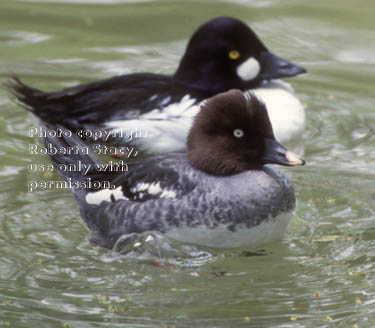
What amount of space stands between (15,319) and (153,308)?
0.71m

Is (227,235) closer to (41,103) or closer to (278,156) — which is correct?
(278,156)

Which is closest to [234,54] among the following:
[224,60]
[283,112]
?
[224,60]

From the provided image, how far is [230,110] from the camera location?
5.25m

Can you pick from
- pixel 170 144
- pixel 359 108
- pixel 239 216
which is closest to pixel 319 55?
pixel 359 108

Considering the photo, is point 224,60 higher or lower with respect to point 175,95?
higher

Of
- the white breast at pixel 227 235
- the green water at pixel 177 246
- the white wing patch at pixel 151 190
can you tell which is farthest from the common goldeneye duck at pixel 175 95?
the white breast at pixel 227 235

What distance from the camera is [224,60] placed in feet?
23.8

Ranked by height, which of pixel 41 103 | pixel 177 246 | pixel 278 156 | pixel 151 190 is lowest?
pixel 177 246

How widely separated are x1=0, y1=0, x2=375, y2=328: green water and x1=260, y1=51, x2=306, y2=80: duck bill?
521 millimetres

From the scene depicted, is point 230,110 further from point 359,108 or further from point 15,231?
point 359,108

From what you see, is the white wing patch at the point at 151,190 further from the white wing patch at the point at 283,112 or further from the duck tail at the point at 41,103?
the white wing patch at the point at 283,112

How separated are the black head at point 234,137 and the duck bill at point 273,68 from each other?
216 cm

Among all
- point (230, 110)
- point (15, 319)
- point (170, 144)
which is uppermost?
point (230, 110)

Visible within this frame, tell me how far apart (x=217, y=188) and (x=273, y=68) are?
2458mm
